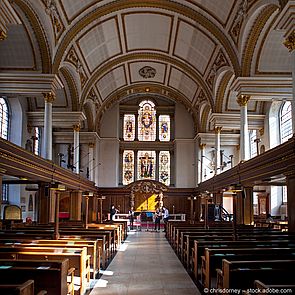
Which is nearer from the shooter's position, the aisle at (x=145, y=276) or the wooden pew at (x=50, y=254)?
the wooden pew at (x=50, y=254)

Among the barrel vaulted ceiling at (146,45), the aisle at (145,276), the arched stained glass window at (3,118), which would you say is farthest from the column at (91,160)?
the aisle at (145,276)

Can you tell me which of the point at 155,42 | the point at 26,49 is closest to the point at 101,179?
the point at 155,42

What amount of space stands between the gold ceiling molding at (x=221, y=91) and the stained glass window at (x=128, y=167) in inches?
509

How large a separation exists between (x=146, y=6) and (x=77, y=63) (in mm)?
5137

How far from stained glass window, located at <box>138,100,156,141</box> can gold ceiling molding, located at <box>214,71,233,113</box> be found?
12184 mm

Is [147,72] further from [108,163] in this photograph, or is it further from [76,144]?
[76,144]

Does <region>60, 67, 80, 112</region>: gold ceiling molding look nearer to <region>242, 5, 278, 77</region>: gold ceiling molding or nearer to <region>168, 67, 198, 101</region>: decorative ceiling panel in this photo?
<region>168, 67, 198, 101</region>: decorative ceiling panel

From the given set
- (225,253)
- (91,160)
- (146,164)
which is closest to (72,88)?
(91,160)

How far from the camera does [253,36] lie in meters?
16.7

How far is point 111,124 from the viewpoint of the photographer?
113 ft

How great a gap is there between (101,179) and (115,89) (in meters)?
7.54

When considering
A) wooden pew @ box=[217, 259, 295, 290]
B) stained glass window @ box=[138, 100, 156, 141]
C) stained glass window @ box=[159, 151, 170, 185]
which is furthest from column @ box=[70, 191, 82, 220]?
wooden pew @ box=[217, 259, 295, 290]

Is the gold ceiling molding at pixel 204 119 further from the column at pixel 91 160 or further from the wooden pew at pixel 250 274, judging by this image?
the wooden pew at pixel 250 274

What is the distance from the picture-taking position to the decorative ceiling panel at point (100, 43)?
2111cm
